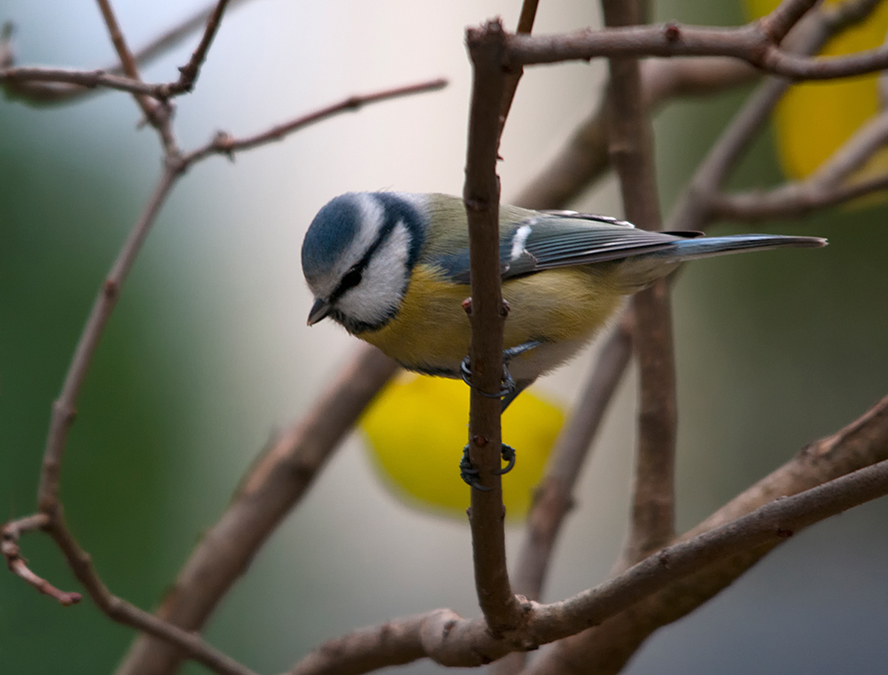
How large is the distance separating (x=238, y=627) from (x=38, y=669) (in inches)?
21.9

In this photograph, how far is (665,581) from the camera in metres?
0.51

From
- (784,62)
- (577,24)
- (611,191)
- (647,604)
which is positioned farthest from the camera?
(611,191)

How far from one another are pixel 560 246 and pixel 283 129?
30 centimetres

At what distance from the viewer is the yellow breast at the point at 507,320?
0.79 meters

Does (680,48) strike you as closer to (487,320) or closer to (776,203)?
(487,320)

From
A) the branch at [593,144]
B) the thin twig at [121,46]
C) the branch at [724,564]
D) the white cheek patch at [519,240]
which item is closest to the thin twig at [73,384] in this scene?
the thin twig at [121,46]

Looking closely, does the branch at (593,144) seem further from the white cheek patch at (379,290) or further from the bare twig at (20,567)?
the bare twig at (20,567)

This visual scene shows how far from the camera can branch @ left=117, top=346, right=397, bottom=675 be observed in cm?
104

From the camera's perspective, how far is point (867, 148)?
4.09 feet

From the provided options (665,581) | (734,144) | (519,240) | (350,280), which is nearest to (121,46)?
(350,280)

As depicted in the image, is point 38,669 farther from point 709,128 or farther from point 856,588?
point 709,128

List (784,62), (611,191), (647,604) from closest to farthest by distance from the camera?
(784,62) < (647,604) < (611,191)

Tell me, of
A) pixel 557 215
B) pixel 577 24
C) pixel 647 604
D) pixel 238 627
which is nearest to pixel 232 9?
pixel 557 215

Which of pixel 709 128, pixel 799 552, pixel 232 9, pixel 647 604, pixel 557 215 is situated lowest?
pixel 799 552
